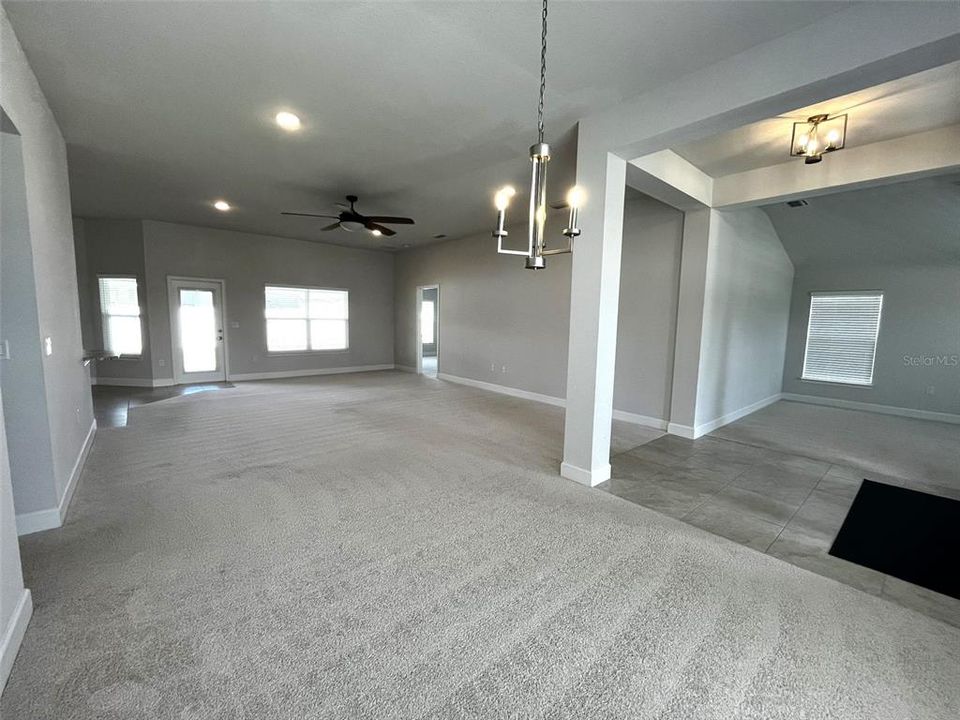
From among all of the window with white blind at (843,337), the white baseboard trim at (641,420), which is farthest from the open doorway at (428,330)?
the window with white blind at (843,337)

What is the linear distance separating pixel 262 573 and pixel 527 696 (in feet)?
4.69

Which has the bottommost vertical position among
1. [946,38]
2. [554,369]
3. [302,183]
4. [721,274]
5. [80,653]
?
[80,653]

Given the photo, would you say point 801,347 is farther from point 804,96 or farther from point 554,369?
point 804,96

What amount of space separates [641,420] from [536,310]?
228cm

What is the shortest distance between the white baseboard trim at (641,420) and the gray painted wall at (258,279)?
19.6 ft

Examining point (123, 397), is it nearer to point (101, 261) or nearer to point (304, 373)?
point (101, 261)

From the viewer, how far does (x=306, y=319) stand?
838 centimetres

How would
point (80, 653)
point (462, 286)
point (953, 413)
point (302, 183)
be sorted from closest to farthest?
point (80, 653) → point (302, 183) → point (953, 413) → point (462, 286)

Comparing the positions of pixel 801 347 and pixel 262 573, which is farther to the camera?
pixel 801 347

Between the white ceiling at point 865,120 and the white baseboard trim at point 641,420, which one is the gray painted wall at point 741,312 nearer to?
the white baseboard trim at point 641,420

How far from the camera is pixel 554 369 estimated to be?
19.9 ft

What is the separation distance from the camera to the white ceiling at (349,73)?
2.00m

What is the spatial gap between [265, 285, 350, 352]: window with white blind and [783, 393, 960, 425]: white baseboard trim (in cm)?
880

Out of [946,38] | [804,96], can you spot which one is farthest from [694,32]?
[946,38]
